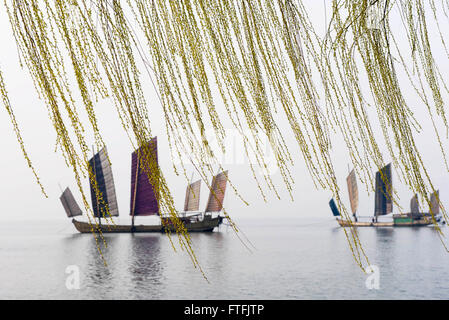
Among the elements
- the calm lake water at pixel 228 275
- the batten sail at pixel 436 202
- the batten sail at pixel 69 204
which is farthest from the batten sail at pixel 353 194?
the batten sail at pixel 69 204

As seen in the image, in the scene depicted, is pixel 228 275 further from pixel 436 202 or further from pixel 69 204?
pixel 436 202

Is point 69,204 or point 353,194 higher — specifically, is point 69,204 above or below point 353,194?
above

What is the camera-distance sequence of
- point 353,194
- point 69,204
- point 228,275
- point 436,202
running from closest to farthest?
point 436,202
point 228,275
point 69,204
point 353,194

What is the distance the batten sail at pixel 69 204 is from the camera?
48500mm

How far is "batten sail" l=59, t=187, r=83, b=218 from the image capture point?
1909 inches

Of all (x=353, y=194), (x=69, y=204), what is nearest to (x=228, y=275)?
(x=353, y=194)

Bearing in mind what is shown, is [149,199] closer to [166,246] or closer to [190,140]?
[166,246]

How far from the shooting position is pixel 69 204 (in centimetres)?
4856

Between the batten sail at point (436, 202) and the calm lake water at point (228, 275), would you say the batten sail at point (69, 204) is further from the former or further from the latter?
the batten sail at point (436, 202)

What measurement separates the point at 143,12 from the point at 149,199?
141 feet

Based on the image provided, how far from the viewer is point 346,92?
1.34 meters
